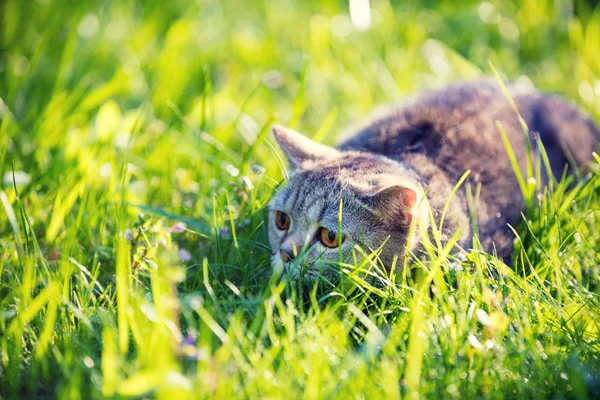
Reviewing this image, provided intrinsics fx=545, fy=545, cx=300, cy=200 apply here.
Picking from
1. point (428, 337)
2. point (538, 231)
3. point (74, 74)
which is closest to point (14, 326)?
point (428, 337)

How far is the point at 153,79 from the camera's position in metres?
3.29

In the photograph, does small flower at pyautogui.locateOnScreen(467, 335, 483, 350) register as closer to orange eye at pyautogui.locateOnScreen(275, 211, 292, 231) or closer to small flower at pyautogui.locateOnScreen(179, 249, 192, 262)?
orange eye at pyautogui.locateOnScreen(275, 211, 292, 231)

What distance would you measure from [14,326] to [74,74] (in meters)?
2.24

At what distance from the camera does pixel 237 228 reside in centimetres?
222

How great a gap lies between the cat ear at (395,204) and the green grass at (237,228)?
20cm

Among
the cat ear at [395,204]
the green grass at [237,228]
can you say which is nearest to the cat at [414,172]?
the cat ear at [395,204]

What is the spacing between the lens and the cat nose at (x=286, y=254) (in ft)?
6.37

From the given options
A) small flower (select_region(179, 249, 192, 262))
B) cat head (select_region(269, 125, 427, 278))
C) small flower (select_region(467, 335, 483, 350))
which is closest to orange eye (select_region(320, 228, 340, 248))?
cat head (select_region(269, 125, 427, 278))

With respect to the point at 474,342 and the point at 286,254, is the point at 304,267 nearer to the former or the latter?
the point at 286,254

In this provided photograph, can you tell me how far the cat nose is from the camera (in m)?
1.94

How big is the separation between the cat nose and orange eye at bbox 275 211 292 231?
191mm

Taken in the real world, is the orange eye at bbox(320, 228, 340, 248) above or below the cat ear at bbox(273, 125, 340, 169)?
below

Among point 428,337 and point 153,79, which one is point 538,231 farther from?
point 153,79

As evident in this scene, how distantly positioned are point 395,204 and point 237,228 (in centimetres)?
69
